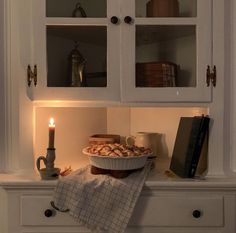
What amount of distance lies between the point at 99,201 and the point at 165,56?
2.15ft

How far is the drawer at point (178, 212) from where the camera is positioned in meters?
1.29

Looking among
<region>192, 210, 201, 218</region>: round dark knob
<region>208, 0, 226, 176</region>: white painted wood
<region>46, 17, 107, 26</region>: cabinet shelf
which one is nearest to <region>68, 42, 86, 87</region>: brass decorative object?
<region>46, 17, 107, 26</region>: cabinet shelf

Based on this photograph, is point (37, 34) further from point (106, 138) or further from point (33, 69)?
point (106, 138)

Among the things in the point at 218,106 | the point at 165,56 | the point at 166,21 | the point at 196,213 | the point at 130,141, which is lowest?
the point at 196,213

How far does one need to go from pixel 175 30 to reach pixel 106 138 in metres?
0.62

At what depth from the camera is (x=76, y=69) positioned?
139 centimetres

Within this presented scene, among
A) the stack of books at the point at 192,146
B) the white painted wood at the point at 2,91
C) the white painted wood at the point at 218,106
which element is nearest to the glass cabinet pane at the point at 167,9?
the white painted wood at the point at 218,106

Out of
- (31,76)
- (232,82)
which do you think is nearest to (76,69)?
(31,76)

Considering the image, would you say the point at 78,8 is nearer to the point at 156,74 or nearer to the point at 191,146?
the point at 156,74

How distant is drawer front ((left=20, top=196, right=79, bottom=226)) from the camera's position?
4.26 ft

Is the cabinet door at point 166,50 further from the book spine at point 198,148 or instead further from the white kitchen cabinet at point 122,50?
the book spine at point 198,148

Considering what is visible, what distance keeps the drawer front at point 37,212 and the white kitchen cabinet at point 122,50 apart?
0.41m

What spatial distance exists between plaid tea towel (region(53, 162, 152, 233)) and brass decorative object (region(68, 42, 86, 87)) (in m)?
0.42

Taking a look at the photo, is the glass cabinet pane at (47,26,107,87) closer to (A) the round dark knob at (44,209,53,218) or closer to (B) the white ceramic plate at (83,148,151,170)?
(B) the white ceramic plate at (83,148,151,170)
